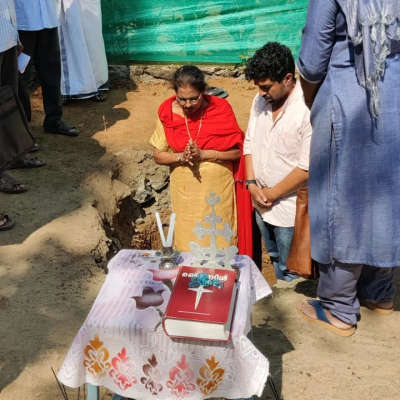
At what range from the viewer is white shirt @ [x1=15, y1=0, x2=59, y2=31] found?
5.68 meters

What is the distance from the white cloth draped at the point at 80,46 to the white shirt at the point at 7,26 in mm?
2169

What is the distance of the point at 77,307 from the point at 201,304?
5.50 ft

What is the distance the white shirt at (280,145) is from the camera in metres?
→ 3.54

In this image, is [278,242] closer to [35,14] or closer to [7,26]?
[7,26]

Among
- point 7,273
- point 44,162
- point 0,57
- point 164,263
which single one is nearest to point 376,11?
point 164,263

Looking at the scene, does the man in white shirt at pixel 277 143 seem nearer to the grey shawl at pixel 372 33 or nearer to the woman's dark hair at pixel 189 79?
the woman's dark hair at pixel 189 79

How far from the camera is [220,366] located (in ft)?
7.34

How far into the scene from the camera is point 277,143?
365 cm

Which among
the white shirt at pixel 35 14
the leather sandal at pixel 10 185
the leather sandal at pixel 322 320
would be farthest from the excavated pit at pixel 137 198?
the leather sandal at pixel 322 320

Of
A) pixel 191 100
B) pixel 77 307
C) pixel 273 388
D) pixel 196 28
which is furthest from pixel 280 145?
pixel 196 28

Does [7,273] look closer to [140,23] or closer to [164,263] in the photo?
[164,263]

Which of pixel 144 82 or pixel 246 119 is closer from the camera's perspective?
pixel 246 119

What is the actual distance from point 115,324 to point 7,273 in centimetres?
204

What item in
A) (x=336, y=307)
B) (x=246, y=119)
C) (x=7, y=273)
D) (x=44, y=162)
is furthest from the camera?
(x=246, y=119)
